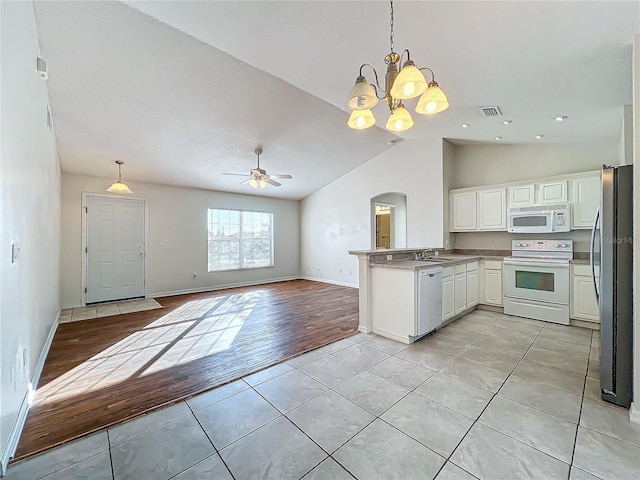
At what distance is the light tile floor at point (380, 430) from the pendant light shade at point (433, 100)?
6.99ft

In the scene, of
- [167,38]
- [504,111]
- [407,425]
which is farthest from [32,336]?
[504,111]

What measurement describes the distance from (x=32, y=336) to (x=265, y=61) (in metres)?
3.26

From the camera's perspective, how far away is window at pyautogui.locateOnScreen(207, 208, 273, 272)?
6988mm

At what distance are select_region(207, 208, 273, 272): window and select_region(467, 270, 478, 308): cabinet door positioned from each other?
16.9 ft

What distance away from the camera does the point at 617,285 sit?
207 centimetres

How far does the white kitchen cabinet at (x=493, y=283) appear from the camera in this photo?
14.8 ft

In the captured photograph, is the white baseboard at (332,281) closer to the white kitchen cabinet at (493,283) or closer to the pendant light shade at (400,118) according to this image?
the white kitchen cabinet at (493,283)

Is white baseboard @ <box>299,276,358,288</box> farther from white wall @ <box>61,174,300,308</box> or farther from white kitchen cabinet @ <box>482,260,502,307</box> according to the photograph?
white kitchen cabinet @ <box>482,260,502,307</box>

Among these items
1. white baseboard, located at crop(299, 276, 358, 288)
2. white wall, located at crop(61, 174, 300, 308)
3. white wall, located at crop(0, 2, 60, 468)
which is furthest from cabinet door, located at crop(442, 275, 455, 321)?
white wall, located at crop(61, 174, 300, 308)

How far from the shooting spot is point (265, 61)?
2.80 m

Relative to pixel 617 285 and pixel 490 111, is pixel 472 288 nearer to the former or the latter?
pixel 617 285

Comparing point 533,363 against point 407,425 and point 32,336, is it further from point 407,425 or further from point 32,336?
point 32,336

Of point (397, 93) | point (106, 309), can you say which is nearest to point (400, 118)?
point (397, 93)

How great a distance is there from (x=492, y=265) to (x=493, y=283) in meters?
0.29
